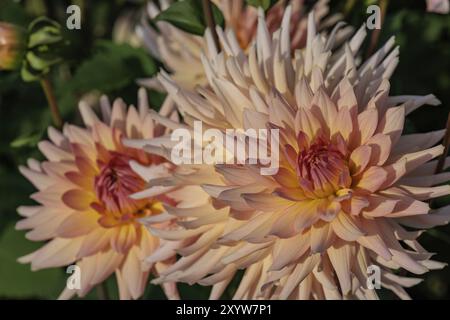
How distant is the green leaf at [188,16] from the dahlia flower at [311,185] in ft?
0.37

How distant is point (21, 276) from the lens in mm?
1252

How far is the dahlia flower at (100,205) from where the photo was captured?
0.92 meters

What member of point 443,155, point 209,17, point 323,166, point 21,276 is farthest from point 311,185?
point 21,276

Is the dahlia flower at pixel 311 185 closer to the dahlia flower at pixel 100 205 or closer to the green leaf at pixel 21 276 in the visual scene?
the dahlia flower at pixel 100 205

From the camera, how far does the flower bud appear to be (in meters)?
0.98

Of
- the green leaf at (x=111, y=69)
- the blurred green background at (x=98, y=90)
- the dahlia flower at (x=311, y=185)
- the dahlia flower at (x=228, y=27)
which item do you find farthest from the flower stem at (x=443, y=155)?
the green leaf at (x=111, y=69)

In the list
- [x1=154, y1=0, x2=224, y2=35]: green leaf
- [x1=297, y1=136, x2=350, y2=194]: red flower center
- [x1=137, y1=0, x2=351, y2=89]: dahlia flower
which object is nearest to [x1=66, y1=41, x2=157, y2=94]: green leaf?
[x1=137, y1=0, x2=351, y2=89]: dahlia flower

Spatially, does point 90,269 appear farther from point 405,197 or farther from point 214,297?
point 405,197

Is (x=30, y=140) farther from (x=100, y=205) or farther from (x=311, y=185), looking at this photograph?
(x=311, y=185)

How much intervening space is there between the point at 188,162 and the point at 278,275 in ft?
0.55

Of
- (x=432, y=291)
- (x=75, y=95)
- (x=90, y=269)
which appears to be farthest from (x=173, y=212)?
(x=432, y=291)

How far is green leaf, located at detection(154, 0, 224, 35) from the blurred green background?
21 cm

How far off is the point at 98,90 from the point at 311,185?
1.77 feet

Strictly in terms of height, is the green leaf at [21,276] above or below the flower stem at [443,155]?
below
